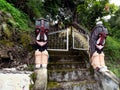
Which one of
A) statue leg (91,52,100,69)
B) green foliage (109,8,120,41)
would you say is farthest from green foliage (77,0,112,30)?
statue leg (91,52,100,69)

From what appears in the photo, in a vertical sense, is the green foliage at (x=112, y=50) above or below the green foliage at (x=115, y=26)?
below

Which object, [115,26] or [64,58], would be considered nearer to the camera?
[64,58]

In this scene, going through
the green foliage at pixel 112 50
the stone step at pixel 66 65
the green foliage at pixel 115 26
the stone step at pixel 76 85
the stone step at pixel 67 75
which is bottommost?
the stone step at pixel 76 85

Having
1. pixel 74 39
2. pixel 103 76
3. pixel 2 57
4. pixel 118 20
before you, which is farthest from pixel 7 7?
pixel 118 20

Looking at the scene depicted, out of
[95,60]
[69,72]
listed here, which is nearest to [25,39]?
[69,72]

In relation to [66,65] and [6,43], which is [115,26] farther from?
[6,43]

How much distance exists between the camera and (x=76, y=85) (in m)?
6.17

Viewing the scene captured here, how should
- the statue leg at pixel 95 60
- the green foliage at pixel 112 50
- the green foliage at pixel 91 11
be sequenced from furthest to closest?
1. the green foliage at pixel 91 11
2. the green foliage at pixel 112 50
3. the statue leg at pixel 95 60

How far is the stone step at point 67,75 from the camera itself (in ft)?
20.6

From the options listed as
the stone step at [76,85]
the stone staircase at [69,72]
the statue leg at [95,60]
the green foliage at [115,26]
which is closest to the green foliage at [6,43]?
the stone staircase at [69,72]

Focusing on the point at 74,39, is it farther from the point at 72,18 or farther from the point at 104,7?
the point at 72,18

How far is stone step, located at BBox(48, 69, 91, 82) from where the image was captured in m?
6.27

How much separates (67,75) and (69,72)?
116mm

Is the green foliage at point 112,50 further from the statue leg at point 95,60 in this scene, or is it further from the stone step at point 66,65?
the statue leg at point 95,60
